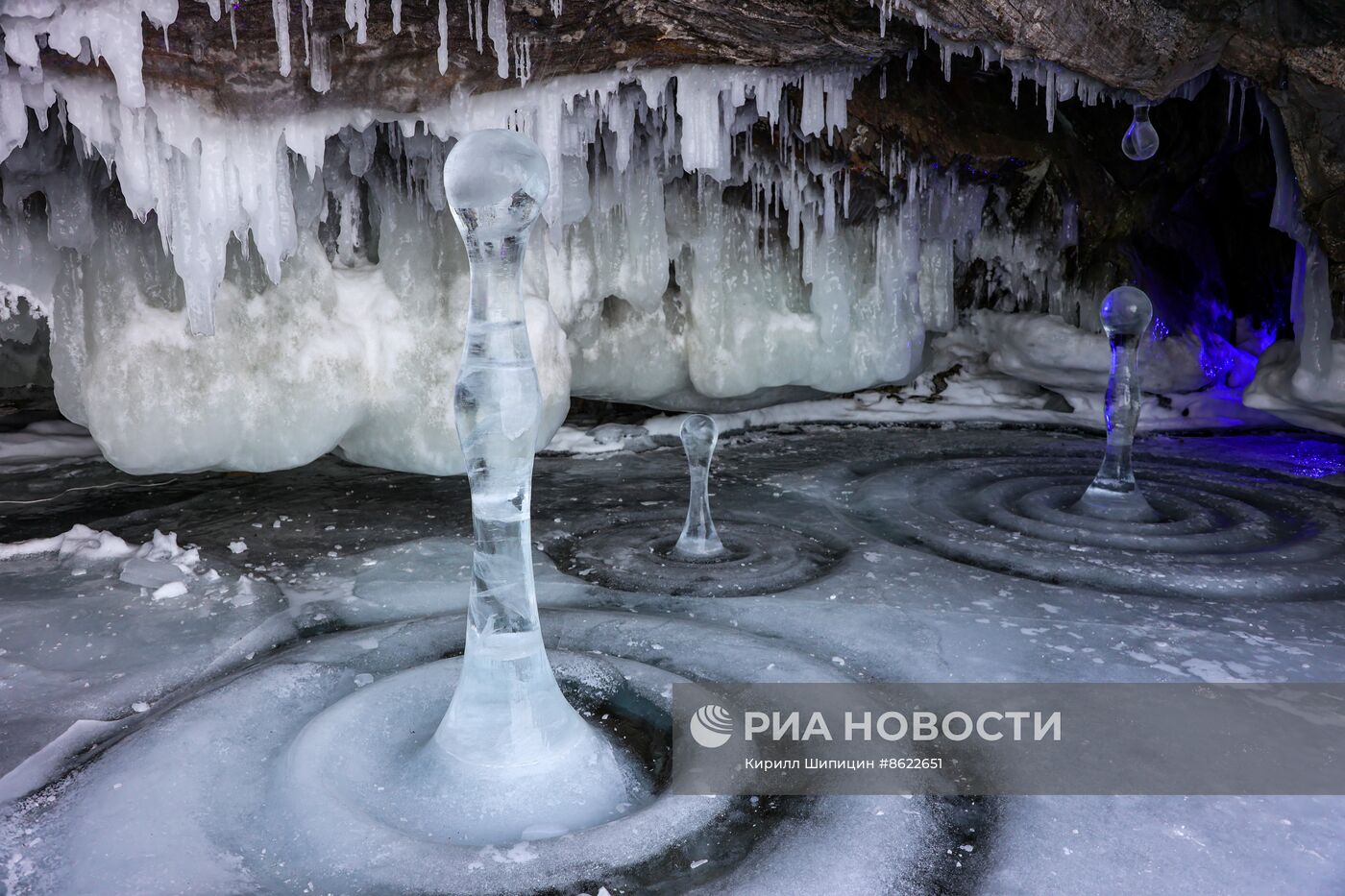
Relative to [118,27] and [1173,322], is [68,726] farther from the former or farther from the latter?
[1173,322]

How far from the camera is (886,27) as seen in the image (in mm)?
5391

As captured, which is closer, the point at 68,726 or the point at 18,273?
the point at 68,726

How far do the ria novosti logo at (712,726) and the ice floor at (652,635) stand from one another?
0.15 meters

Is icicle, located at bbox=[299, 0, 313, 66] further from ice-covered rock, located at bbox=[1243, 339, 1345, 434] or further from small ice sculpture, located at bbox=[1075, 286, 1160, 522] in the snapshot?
ice-covered rock, located at bbox=[1243, 339, 1345, 434]

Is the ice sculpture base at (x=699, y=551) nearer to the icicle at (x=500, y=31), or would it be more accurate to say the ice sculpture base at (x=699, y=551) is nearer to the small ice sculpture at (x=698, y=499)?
the small ice sculpture at (x=698, y=499)

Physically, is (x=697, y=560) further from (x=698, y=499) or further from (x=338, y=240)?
(x=338, y=240)

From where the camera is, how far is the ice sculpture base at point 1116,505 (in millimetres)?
5539

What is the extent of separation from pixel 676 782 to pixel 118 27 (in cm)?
→ 372

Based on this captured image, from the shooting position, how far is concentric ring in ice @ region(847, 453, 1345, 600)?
458cm

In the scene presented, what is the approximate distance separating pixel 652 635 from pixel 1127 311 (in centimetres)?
336

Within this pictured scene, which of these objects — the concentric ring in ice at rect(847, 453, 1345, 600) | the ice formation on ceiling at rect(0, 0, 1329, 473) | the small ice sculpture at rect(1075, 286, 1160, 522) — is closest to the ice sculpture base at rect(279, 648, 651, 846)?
the concentric ring in ice at rect(847, 453, 1345, 600)

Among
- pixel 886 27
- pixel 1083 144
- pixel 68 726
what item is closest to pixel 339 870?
pixel 68 726

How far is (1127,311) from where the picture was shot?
552 cm

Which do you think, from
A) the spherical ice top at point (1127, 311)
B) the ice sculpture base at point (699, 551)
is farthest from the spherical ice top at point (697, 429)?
the spherical ice top at point (1127, 311)
